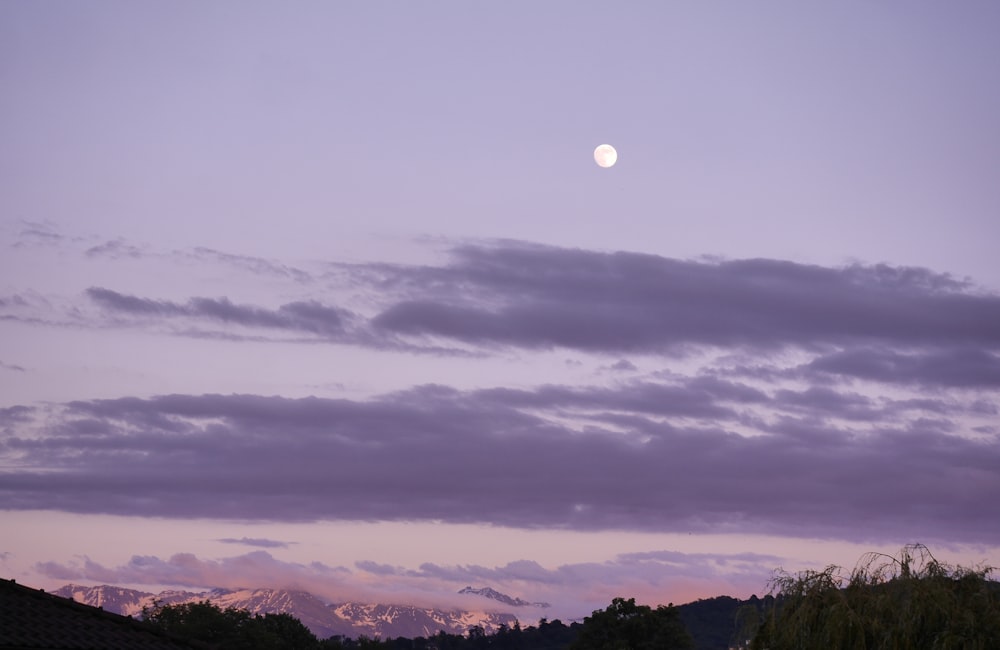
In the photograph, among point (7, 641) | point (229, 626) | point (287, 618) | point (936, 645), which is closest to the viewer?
point (936, 645)

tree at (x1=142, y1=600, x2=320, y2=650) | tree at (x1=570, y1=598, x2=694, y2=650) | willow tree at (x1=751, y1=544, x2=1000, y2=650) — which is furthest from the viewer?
tree at (x1=570, y1=598, x2=694, y2=650)

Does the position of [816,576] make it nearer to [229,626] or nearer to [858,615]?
[858,615]

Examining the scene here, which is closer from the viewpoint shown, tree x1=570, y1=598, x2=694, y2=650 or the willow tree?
the willow tree

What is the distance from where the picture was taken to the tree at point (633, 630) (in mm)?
115688

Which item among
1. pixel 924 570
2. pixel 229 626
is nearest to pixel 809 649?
pixel 924 570

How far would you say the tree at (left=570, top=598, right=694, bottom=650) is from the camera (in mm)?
115688

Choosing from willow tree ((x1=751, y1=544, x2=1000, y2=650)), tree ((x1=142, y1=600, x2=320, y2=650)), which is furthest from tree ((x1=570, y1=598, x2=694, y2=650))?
willow tree ((x1=751, y1=544, x2=1000, y2=650))

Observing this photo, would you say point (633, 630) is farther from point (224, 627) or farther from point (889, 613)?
point (889, 613)

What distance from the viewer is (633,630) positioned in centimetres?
11644

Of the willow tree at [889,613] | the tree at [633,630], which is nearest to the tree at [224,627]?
the tree at [633,630]

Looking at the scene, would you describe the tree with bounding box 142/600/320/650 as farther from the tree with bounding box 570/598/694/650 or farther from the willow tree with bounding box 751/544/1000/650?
the willow tree with bounding box 751/544/1000/650

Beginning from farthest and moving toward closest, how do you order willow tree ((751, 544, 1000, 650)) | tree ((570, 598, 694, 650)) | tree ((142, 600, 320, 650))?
tree ((570, 598, 694, 650)), tree ((142, 600, 320, 650)), willow tree ((751, 544, 1000, 650))

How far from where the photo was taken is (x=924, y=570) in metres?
28.3

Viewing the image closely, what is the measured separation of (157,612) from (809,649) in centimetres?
9518
